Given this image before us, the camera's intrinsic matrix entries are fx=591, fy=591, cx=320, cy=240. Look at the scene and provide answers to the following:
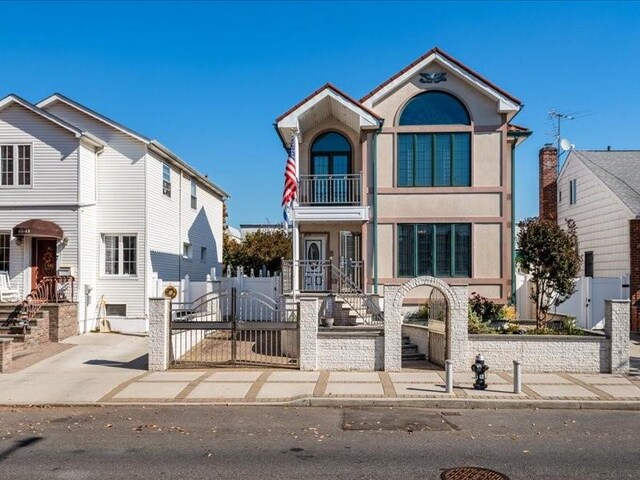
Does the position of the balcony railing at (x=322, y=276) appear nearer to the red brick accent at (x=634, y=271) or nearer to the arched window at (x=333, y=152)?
the arched window at (x=333, y=152)

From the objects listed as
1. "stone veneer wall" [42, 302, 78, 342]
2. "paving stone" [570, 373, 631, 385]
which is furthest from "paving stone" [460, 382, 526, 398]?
"stone veneer wall" [42, 302, 78, 342]

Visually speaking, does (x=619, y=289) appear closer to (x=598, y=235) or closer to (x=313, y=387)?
(x=598, y=235)

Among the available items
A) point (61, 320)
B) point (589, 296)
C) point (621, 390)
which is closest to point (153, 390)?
point (61, 320)

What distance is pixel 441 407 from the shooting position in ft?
35.2

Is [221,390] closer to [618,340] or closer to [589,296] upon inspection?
[618,340]

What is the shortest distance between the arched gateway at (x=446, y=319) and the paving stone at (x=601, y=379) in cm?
257

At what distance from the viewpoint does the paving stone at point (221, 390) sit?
37.1ft

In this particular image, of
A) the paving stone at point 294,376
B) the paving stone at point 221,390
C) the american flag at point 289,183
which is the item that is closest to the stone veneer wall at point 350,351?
the paving stone at point 294,376

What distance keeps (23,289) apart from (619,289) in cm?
2003

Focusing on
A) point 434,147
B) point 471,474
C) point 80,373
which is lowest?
point 80,373

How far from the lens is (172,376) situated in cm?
1320

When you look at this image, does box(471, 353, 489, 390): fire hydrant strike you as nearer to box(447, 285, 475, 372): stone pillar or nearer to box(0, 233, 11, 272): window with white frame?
box(447, 285, 475, 372): stone pillar

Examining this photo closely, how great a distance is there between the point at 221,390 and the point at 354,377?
9.75 ft

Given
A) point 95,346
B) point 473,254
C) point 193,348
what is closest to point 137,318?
point 95,346
